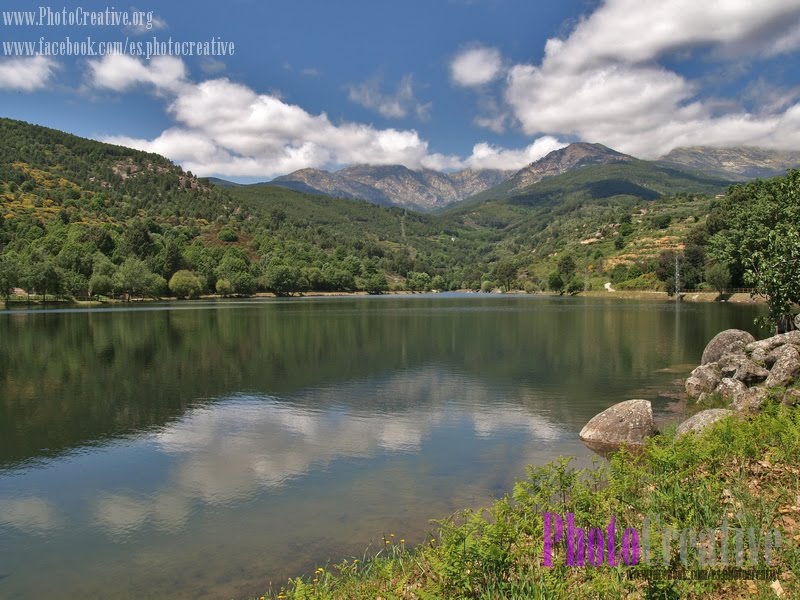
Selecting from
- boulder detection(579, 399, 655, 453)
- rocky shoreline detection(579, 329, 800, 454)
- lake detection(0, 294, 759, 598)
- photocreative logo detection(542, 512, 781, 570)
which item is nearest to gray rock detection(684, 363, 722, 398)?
rocky shoreline detection(579, 329, 800, 454)

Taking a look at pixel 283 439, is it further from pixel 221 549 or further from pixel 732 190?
pixel 732 190

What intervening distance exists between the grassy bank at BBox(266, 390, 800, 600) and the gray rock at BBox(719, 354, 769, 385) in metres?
13.8

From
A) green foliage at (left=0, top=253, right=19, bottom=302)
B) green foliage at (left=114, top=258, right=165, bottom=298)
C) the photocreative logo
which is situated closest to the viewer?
the photocreative logo

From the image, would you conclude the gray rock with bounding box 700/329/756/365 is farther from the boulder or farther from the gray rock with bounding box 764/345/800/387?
the boulder

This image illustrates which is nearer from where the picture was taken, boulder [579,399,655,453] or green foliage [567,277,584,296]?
boulder [579,399,655,453]

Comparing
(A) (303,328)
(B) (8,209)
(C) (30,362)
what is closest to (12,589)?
(C) (30,362)

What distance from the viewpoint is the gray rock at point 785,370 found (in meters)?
23.6

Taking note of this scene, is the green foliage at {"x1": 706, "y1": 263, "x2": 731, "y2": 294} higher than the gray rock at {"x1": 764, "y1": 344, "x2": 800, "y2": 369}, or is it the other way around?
the green foliage at {"x1": 706, "y1": 263, "x2": 731, "y2": 294}

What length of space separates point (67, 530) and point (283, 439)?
9129 millimetres

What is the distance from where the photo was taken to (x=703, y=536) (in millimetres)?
9586

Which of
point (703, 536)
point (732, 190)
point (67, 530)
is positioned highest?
point (732, 190)

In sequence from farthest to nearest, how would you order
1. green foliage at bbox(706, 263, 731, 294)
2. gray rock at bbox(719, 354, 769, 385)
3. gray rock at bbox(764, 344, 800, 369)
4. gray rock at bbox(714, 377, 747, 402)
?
green foliage at bbox(706, 263, 731, 294), gray rock at bbox(719, 354, 769, 385), gray rock at bbox(714, 377, 747, 402), gray rock at bbox(764, 344, 800, 369)

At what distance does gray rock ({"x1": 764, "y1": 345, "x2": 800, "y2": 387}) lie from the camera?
77.4ft

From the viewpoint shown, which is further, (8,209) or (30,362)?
(8,209)
